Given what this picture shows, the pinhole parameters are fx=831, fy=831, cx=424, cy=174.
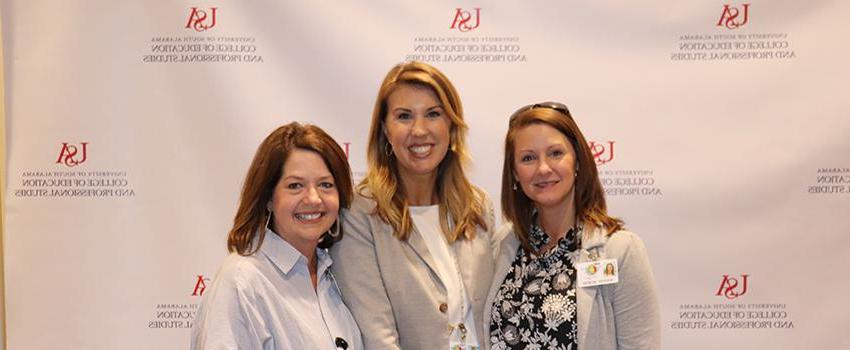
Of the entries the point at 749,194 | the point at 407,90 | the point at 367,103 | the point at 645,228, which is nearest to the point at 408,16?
the point at 367,103

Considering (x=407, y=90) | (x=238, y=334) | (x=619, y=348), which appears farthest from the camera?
(x=407, y=90)

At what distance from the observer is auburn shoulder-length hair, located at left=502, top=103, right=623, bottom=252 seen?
8.18 ft

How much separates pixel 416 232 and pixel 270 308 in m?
0.57

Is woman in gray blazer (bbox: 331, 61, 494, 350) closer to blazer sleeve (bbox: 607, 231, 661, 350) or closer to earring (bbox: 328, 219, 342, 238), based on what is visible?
earring (bbox: 328, 219, 342, 238)

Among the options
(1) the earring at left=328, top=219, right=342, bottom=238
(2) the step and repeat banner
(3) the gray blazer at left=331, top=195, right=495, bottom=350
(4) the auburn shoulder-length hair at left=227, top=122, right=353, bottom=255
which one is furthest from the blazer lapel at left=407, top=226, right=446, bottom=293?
(2) the step and repeat banner

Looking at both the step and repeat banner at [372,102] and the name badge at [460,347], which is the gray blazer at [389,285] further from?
the step and repeat banner at [372,102]

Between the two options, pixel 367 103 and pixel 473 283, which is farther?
pixel 367 103

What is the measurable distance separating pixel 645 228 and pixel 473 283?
1193 mm

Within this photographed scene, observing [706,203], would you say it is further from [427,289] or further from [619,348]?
[427,289]

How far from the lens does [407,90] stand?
259cm

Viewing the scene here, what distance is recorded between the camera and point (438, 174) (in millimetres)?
2738

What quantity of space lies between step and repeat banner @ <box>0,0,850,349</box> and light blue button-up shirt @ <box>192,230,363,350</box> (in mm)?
1263

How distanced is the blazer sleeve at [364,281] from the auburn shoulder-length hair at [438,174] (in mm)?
74

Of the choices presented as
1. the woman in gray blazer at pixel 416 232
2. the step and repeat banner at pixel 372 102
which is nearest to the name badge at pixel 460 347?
the woman in gray blazer at pixel 416 232
